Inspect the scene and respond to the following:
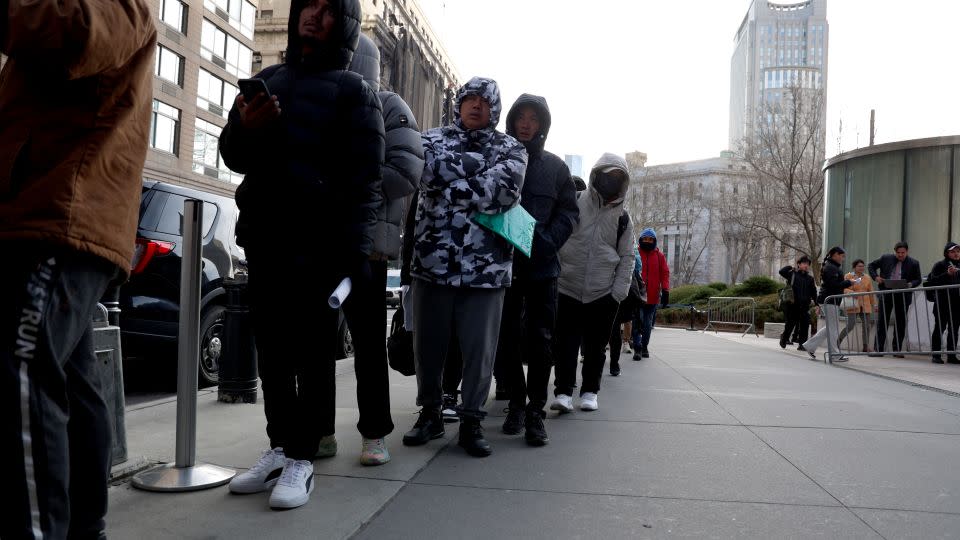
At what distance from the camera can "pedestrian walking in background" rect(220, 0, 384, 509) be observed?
2762mm

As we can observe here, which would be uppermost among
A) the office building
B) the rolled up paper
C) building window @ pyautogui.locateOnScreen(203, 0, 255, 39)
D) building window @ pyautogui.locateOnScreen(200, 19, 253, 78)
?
the office building

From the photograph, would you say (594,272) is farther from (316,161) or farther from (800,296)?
(800,296)

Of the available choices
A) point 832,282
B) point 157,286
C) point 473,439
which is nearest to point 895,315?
point 832,282

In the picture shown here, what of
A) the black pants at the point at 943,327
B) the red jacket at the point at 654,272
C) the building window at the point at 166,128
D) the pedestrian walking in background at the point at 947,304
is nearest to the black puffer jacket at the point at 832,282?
the pedestrian walking in background at the point at 947,304

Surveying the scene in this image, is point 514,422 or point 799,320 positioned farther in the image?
point 799,320

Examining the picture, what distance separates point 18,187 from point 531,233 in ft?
8.81

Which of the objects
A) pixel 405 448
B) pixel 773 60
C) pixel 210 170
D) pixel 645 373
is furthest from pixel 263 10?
pixel 773 60

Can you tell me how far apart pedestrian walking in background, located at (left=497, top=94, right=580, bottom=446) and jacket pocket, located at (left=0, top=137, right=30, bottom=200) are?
113 inches

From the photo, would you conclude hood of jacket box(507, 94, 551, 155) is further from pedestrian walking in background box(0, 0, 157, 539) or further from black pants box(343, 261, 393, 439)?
pedestrian walking in background box(0, 0, 157, 539)

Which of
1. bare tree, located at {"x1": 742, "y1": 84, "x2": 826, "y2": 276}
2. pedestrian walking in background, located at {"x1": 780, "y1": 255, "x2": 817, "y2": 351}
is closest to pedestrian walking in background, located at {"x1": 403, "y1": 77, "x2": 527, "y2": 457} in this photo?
pedestrian walking in background, located at {"x1": 780, "y1": 255, "x2": 817, "y2": 351}

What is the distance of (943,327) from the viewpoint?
10.2 metres

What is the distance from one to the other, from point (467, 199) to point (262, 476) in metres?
1.66

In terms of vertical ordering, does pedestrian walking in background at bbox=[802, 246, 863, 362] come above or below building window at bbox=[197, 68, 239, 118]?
below

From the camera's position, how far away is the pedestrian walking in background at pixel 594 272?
5.18 m
